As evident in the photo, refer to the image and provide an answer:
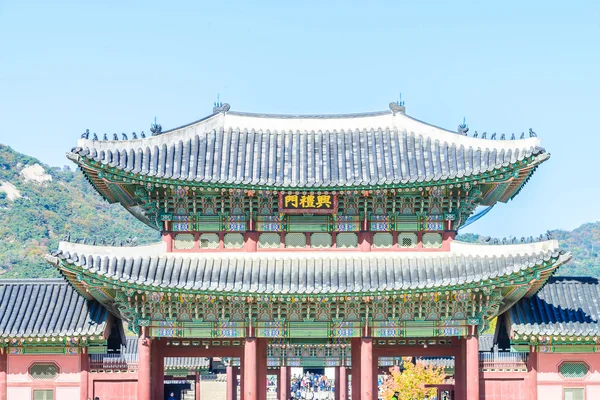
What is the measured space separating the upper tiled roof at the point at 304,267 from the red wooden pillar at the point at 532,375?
10.8 ft

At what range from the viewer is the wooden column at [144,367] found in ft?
97.6

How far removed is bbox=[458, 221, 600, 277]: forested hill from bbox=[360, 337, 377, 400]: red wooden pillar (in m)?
139

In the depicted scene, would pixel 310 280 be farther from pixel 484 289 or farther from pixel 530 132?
pixel 530 132

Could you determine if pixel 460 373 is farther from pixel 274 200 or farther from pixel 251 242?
pixel 274 200

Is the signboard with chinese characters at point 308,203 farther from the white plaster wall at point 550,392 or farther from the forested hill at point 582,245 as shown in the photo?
the forested hill at point 582,245

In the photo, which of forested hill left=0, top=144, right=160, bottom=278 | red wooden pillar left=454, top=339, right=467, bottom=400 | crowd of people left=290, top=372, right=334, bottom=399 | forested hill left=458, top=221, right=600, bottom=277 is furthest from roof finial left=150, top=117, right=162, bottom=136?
forested hill left=458, top=221, right=600, bottom=277

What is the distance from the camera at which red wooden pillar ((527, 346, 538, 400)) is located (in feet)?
101

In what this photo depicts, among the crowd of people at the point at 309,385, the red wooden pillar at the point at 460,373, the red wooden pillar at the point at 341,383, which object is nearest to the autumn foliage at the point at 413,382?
the red wooden pillar at the point at 341,383

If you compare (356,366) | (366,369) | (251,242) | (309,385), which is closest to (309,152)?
(251,242)

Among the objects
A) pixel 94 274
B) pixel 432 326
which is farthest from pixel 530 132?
pixel 94 274

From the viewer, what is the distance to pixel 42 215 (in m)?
146

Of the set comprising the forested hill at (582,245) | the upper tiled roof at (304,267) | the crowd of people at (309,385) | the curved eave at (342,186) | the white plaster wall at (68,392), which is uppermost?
the forested hill at (582,245)

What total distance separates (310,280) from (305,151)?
4620 mm

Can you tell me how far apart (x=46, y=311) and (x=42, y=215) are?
387ft
